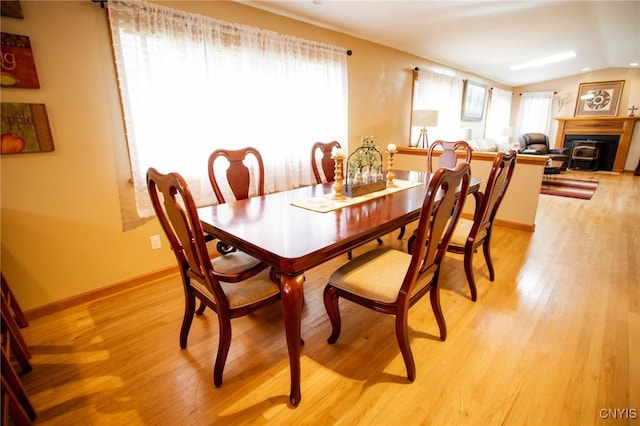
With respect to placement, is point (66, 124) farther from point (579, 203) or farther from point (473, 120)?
point (473, 120)

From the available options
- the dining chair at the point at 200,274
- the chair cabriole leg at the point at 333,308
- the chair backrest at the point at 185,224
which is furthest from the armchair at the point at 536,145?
the chair backrest at the point at 185,224

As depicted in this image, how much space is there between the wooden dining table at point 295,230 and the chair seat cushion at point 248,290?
226mm

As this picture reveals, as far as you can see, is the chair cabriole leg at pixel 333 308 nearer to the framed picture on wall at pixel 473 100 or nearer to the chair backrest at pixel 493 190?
the chair backrest at pixel 493 190

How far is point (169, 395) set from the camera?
141 cm

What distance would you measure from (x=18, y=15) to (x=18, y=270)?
151 cm

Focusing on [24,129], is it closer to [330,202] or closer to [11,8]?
[11,8]

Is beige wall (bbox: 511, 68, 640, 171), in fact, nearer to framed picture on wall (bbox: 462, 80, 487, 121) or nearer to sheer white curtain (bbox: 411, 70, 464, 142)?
framed picture on wall (bbox: 462, 80, 487, 121)

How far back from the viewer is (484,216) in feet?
6.57

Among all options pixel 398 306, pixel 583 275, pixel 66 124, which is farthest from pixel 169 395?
pixel 583 275

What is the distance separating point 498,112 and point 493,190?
744 centimetres

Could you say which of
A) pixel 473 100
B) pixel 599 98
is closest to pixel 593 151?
pixel 599 98

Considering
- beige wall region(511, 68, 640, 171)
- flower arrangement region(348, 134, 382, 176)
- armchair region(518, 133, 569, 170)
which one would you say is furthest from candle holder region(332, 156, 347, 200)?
beige wall region(511, 68, 640, 171)

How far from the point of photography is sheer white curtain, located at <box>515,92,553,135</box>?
8141 mm

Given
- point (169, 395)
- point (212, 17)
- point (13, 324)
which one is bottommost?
point (169, 395)
